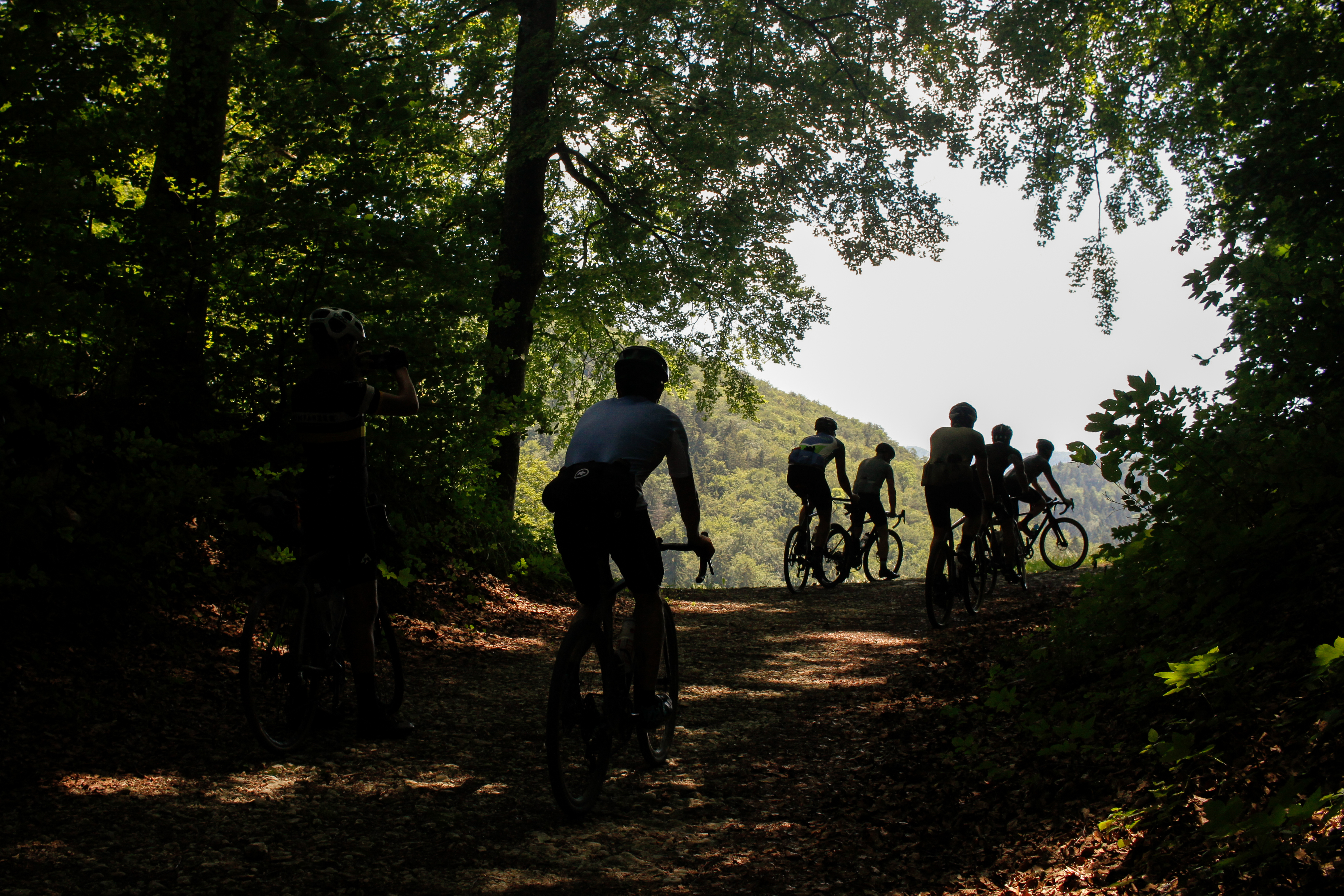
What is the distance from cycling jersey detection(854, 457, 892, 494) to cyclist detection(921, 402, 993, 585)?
395cm

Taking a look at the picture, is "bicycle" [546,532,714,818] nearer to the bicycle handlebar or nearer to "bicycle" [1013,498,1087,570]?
the bicycle handlebar

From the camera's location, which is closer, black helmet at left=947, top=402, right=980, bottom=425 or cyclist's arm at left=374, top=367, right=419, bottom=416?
cyclist's arm at left=374, top=367, right=419, bottom=416

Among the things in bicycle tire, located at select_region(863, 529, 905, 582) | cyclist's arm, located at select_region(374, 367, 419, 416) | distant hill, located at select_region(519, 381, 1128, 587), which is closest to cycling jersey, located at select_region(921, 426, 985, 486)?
bicycle tire, located at select_region(863, 529, 905, 582)

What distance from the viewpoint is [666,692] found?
4566 mm

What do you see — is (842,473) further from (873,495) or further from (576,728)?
(576,728)

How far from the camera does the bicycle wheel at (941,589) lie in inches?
322

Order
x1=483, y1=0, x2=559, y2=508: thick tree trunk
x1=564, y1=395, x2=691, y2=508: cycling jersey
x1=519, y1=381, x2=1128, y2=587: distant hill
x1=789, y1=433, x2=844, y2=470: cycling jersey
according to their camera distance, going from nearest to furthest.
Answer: x1=564, y1=395, x2=691, y2=508: cycling jersey
x1=483, y1=0, x2=559, y2=508: thick tree trunk
x1=789, y1=433, x2=844, y2=470: cycling jersey
x1=519, y1=381, x2=1128, y2=587: distant hill

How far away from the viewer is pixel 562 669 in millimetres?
3488

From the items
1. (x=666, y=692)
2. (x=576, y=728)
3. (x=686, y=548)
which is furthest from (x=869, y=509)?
(x=686, y=548)

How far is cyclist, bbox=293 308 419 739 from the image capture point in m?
4.30

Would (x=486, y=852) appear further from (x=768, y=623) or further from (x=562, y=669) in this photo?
(x=768, y=623)

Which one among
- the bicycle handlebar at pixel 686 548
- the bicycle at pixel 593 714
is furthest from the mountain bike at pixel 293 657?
the bicycle handlebar at pixel 686 548

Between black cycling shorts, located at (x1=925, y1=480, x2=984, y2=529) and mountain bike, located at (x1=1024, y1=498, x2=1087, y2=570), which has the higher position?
black cycling shorts, located at (x1=925, y1=480, x2=984, y2=529)

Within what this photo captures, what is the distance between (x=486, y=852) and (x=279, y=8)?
168 inches
